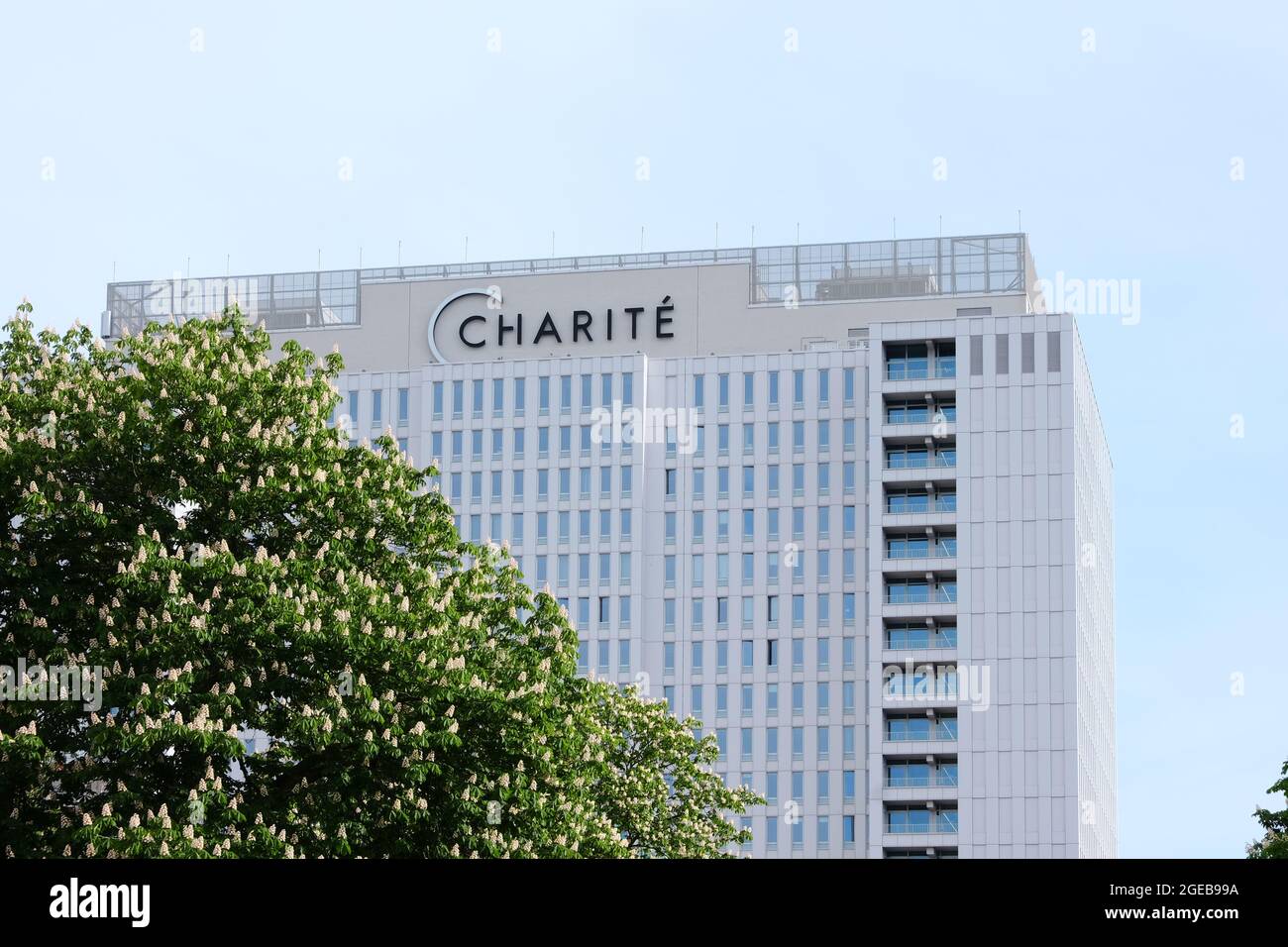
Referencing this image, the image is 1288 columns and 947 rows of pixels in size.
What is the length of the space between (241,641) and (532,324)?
103234 mm

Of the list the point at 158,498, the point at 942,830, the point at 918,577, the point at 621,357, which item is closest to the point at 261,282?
the point at 621,357

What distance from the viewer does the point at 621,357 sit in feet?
445

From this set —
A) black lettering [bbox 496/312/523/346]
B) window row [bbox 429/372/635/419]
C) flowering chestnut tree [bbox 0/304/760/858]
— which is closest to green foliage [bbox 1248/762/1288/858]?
flowering chestnut tree [bbox 0/304/760/858]

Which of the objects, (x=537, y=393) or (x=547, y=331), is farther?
(x=547, y=331)

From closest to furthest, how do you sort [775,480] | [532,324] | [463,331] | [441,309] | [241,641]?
[241,641]
[775,480]
[532,324]
[463,331]
[441,309]

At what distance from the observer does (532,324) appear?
139 metres

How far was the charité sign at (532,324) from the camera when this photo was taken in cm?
13825

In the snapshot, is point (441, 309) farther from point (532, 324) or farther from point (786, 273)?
point (786, 273)

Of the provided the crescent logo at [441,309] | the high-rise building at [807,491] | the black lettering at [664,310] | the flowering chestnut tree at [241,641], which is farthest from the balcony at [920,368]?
the flowering chestnut tree at [241,641]

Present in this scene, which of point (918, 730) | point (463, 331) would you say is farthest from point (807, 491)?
point (463, 331)

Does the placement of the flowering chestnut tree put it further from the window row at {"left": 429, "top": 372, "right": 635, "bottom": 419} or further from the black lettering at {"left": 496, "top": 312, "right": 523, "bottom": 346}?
the black lettering at {"left": 496, "top": 312, "right": 523, "bottom": 346}

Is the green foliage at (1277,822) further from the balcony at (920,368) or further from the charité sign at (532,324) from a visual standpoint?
the charité sign at (532,324)

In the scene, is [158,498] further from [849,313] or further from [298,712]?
[849,313]

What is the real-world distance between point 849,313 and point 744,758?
98.4 feet
